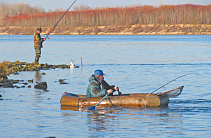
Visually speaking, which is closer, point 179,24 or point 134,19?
point 179,24

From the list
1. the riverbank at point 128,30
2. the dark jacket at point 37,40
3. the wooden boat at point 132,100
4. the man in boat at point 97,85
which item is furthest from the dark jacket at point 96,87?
the riverbank at point 128,30

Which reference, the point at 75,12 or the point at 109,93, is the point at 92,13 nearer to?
the point at 75,12

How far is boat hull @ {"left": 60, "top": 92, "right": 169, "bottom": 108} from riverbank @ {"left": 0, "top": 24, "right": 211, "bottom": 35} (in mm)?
104621

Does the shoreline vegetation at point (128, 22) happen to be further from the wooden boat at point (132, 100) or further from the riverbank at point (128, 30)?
the wooden boat at point (132, 100)

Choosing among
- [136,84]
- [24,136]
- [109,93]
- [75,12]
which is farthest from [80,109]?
[75,12]

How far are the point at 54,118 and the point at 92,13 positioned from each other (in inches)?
5057

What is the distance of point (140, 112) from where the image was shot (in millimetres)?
12992

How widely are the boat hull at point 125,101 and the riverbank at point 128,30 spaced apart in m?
105

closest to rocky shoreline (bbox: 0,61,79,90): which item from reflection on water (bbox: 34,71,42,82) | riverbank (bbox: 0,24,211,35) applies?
reflection on water (bbox: 34,71,42,82)

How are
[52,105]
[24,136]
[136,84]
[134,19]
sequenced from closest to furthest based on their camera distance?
[24,136] < [52,105] < [136,84] < [134,19]

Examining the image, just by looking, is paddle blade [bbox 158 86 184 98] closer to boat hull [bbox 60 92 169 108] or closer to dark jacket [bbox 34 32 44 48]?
boat hull [bbox 60 92 169 108]

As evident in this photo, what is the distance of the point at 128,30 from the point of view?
130750 millimetres

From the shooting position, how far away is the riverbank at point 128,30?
11750cm

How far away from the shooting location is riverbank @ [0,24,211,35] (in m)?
118
